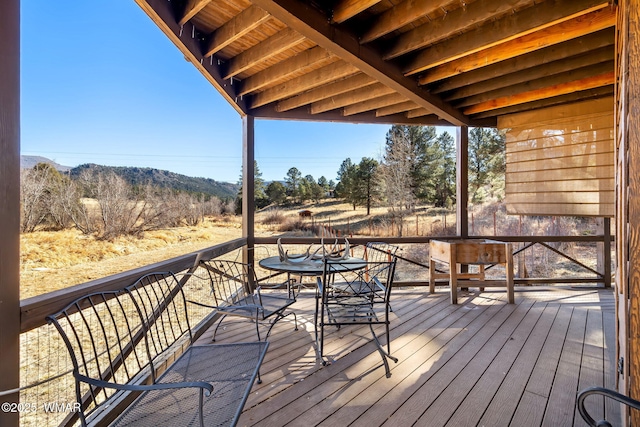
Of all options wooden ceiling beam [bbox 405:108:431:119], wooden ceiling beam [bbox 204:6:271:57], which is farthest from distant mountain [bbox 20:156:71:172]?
wooden ceiling beam [bbox 405:108:431:119]

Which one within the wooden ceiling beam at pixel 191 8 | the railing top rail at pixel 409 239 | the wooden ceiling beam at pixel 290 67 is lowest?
the railing top rail at pixel 409 239

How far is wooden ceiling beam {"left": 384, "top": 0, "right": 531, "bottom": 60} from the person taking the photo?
216 centimetres

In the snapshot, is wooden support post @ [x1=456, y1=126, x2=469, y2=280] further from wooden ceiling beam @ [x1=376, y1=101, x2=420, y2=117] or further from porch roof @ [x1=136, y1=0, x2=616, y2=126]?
wooden ceiling beam @ [x1=376, y1=101, x2=420, y2=117]

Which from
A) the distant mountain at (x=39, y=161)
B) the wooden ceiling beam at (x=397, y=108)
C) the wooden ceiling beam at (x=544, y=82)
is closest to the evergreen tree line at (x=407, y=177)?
the distant mountain at (x=39, y=161)

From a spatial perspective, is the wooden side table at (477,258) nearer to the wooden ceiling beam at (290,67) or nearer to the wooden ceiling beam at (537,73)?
the wooden ceiling beam at (537,73)

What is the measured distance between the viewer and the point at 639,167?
127cm

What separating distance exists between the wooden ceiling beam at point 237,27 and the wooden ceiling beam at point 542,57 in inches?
88.8

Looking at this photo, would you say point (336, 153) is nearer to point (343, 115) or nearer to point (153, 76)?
point (153, 76)

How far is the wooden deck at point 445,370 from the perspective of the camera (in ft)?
5.83

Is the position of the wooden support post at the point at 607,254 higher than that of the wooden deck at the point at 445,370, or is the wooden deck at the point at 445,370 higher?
the wooden support post at the point at 607,254

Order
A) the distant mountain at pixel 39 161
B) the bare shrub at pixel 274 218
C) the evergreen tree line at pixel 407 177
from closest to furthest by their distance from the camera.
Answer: the distant mountain at pixel 39 161 < the bare shrub at pixel 274 218 < the evergreen tree line at pixel 407 177

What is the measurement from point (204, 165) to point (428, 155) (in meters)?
9.01

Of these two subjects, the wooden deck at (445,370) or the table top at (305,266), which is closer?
the wooden deck at (445,370)

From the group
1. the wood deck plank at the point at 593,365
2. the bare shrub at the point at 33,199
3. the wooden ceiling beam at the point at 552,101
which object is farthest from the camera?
the bare shrub at the point at 33,199
